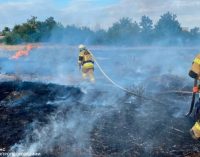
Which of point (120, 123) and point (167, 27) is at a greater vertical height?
point (167, 27)

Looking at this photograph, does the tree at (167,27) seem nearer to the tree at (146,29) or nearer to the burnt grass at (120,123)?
the tree at (146,29)

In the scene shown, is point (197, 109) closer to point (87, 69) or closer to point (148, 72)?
point (87, 69)

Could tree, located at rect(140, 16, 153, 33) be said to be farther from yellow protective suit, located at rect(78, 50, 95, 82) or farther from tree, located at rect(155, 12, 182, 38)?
yellow protective suit, located at rect(78, 50, 95, 82)

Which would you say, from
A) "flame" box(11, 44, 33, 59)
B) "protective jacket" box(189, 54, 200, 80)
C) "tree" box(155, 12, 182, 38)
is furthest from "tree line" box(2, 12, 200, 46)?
"protective jacket" box(189, 54, 200, 80)

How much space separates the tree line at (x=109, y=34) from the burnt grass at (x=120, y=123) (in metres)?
23.5

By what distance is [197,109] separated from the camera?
24.7 ft

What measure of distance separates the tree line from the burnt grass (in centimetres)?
2354

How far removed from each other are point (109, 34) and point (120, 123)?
27981mm

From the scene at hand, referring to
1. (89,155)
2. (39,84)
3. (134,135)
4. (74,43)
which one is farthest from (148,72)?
(74,43)

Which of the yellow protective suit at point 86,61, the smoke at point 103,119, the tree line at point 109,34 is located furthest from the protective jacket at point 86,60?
the tree line at point 109,34

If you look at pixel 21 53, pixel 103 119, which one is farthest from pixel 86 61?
pixel 21 53

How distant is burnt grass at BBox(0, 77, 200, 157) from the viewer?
Answer: 7.17m

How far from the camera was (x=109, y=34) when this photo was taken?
36.0 meters

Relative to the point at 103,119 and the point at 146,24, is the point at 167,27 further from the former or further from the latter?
the point at 103,119
